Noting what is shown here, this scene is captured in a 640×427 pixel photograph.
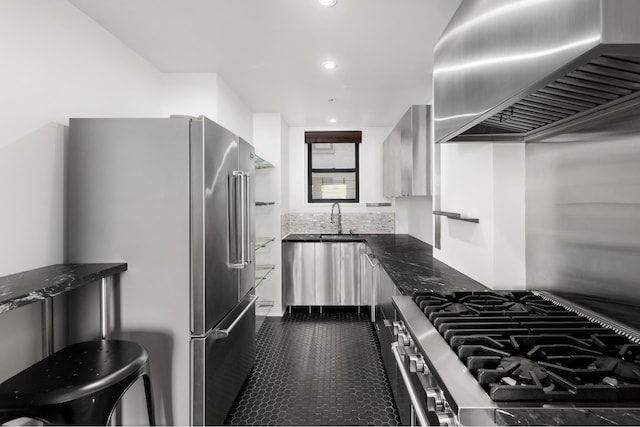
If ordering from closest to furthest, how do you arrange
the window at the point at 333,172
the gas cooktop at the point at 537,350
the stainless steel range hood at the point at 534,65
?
the stainless steel range hood at the point at 534,65
the gas cooktop at the point at 537,350
the window at the point at 333,172

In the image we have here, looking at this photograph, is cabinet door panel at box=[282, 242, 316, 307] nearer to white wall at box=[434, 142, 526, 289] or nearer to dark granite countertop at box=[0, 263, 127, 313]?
white wall at box=[434, 142, 526, 289]

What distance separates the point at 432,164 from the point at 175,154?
2.22 metres

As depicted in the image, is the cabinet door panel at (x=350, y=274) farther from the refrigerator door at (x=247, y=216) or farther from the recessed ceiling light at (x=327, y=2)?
the recessed ceiling light at (x=327, y=2)

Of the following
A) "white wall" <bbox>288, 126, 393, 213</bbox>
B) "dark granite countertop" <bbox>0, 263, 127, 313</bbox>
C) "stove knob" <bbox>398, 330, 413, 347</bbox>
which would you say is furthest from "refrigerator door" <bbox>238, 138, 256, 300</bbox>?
"white wall" <bbox>288, 126, 393, 213</bbox>

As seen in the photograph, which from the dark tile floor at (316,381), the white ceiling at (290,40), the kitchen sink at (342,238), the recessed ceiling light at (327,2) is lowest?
the dark tile floor at (316,381)

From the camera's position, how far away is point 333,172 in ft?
17.0

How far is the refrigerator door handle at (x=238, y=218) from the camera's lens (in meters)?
2.24

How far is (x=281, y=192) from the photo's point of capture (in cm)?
440

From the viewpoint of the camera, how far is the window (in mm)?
5164

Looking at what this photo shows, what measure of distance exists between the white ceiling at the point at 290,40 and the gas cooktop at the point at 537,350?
1679 mm

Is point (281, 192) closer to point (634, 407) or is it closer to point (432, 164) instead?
point (432, 164)

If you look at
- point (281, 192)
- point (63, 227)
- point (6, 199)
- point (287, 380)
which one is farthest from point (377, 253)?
point (6, 199)

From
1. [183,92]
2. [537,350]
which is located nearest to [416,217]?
[183,92]

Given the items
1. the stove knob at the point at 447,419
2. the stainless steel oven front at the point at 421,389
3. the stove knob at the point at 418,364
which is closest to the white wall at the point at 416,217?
the stainless steel oven front at the point at 421,389
